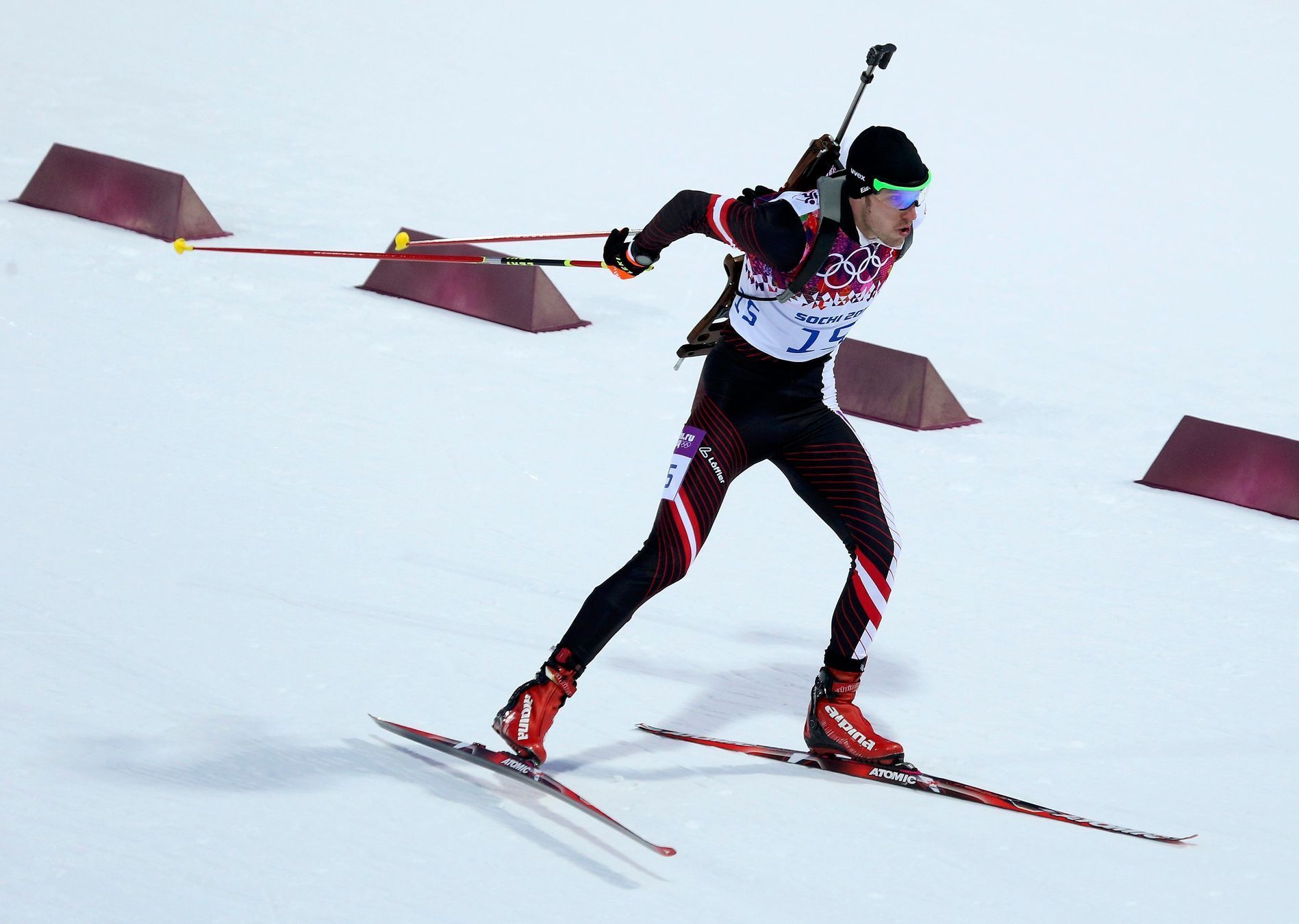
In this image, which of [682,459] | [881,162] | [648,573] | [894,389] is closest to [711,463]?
[682,459]

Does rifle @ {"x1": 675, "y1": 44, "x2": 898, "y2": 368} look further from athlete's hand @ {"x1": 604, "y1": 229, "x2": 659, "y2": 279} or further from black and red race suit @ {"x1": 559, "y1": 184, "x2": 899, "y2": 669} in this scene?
athlete's hand @ {"x1": 604, "y1": 229, "x2": 659, "y2": 279}

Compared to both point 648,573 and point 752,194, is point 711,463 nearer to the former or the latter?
point 648,573

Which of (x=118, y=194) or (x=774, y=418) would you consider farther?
(x=118, y=194)

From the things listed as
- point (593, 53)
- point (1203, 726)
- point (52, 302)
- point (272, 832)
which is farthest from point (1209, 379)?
point (593, 53)

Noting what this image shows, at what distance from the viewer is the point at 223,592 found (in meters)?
4.32

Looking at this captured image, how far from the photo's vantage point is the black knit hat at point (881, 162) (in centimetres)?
360

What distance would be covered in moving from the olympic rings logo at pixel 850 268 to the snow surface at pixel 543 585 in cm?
122

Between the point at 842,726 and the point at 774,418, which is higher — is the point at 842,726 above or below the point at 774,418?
below

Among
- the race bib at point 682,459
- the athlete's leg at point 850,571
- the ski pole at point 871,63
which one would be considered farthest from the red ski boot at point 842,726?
the ski pole at point 871,63

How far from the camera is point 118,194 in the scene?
28.7 ft

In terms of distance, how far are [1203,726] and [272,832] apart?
2.77 metres

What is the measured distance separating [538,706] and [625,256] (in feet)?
3.78

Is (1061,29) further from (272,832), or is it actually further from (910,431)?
(272,832)

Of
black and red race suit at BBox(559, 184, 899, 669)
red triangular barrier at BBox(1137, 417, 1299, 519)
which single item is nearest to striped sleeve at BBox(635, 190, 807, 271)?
black and red race suit at BBox(559, 184, 899, 669)
